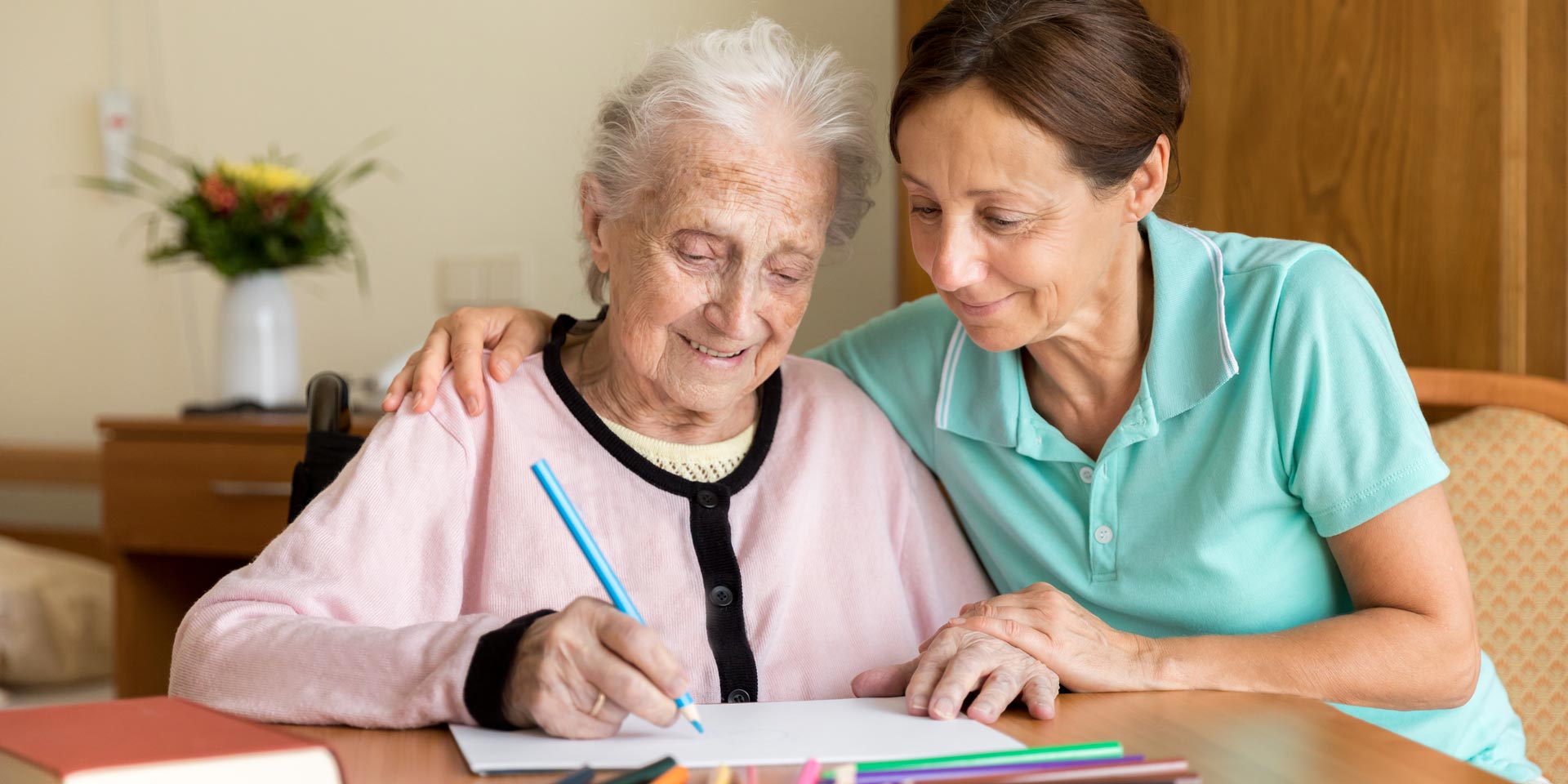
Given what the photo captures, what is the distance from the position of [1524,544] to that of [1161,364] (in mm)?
628

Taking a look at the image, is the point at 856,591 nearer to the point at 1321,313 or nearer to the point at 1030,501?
the point at 1030,501

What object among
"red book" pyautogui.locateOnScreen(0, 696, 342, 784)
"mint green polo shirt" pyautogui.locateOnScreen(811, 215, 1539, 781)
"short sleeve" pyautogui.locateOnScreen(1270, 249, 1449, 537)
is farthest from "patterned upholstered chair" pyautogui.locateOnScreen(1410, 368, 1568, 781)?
"red book" pyautogui.locateOnScreen(0, 696, 342, 784)

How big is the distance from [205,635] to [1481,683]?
3.83 ft

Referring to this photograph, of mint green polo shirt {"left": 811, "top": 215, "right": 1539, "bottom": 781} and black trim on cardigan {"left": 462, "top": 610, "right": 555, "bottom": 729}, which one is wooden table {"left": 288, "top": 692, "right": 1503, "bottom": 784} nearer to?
black trim on cardigan {"left": 462, "top": 610, "right": 555, "bottom": 729}

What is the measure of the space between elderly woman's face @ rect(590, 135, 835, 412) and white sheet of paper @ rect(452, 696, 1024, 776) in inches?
16.5

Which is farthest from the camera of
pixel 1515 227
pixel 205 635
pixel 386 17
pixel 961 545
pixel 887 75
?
pixel 386 17

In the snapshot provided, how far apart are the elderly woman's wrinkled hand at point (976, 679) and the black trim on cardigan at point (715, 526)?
0.21 metres

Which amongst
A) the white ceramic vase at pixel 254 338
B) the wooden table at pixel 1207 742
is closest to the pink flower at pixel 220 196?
the white ceramic vase at pixel 254 338

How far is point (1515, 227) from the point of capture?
1.64 meters

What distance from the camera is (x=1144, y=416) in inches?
48.5

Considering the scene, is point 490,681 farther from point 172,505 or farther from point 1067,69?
point 172,505

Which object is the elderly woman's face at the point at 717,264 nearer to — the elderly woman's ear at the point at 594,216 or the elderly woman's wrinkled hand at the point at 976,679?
the elderly woman's ear at the point at 594,216

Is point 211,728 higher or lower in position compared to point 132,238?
lower

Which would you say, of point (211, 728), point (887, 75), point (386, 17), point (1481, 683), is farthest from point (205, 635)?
point (386, 17)
